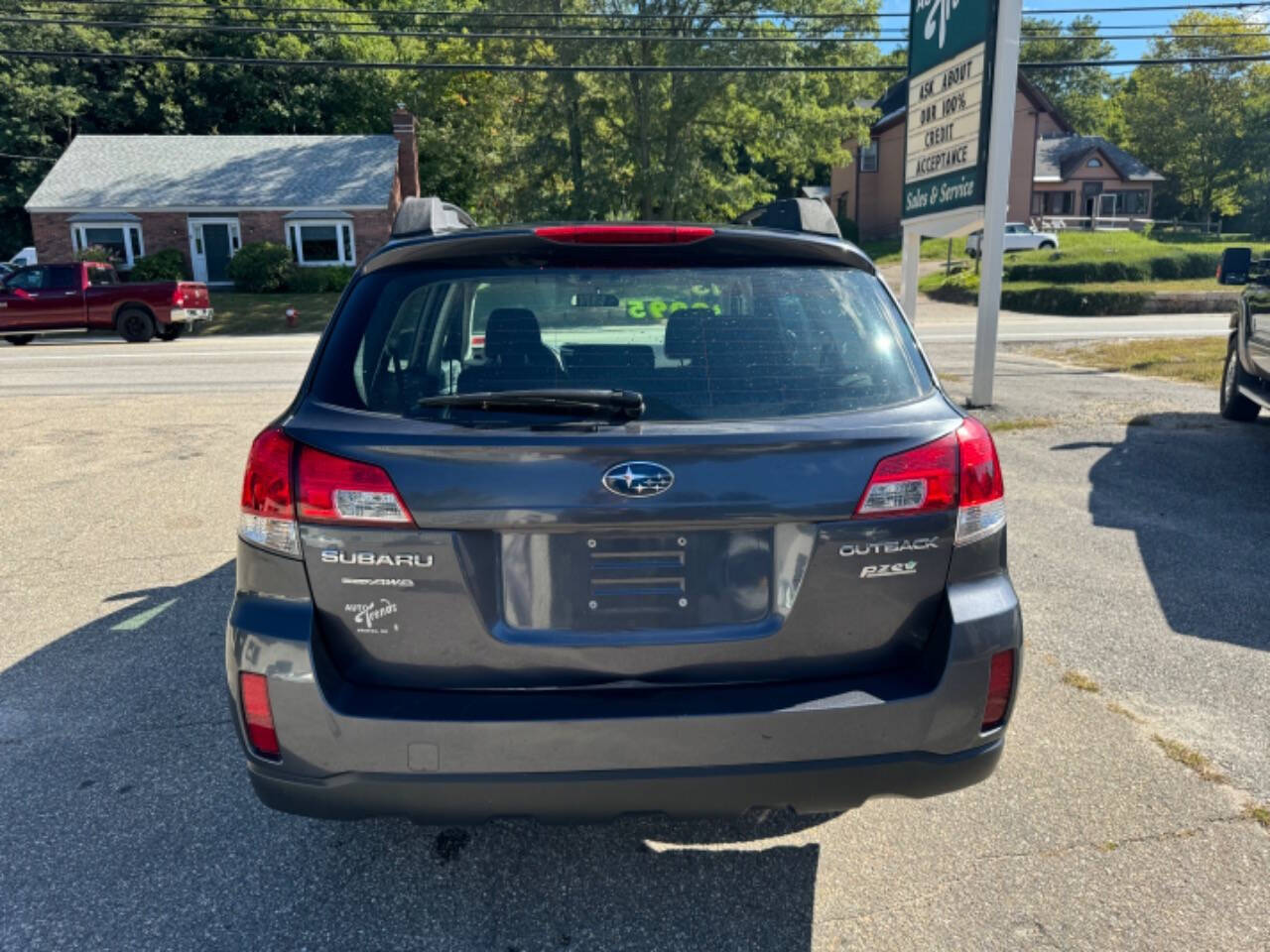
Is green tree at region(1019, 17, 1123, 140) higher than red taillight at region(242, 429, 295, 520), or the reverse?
green tree at region(1019, 17, 1123, 140)

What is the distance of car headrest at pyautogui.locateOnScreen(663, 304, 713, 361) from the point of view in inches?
98.8

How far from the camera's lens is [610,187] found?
34969 millimetres

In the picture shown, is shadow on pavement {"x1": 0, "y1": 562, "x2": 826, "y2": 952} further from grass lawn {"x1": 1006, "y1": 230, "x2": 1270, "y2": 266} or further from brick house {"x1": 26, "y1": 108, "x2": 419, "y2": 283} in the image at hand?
brick house {"x1": 26, "y1": 108, "x2": 419, "y2": 283}

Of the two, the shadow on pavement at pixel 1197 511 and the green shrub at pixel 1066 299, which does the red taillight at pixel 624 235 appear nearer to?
the shadow on pavement at pixel 1197 511

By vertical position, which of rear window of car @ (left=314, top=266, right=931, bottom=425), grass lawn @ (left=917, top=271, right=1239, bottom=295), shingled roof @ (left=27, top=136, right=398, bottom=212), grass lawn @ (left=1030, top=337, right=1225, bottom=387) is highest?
shingled roof @ (left=27, top=136, right=398, bottom=212)

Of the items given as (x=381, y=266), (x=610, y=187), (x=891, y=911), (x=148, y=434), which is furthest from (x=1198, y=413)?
(x=610, y=187)

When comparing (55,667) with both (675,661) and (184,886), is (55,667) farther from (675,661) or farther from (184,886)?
(675,661)

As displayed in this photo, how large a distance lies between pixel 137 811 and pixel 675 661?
1993 mm

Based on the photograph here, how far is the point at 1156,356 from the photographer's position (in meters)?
14.6

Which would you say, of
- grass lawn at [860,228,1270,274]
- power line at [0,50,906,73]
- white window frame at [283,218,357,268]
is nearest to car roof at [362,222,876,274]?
power line at [0,50,906,73]

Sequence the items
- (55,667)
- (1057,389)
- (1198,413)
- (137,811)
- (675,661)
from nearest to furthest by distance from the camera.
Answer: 1. (675,661)
2. (137,811)
3. (55,667)
4. (1198,413)
5. (1057,389)

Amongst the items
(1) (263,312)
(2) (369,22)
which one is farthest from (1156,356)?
(2) (369,22)

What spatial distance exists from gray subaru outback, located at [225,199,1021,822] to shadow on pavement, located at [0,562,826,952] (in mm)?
458

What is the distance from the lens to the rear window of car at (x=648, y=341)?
8.04ft
